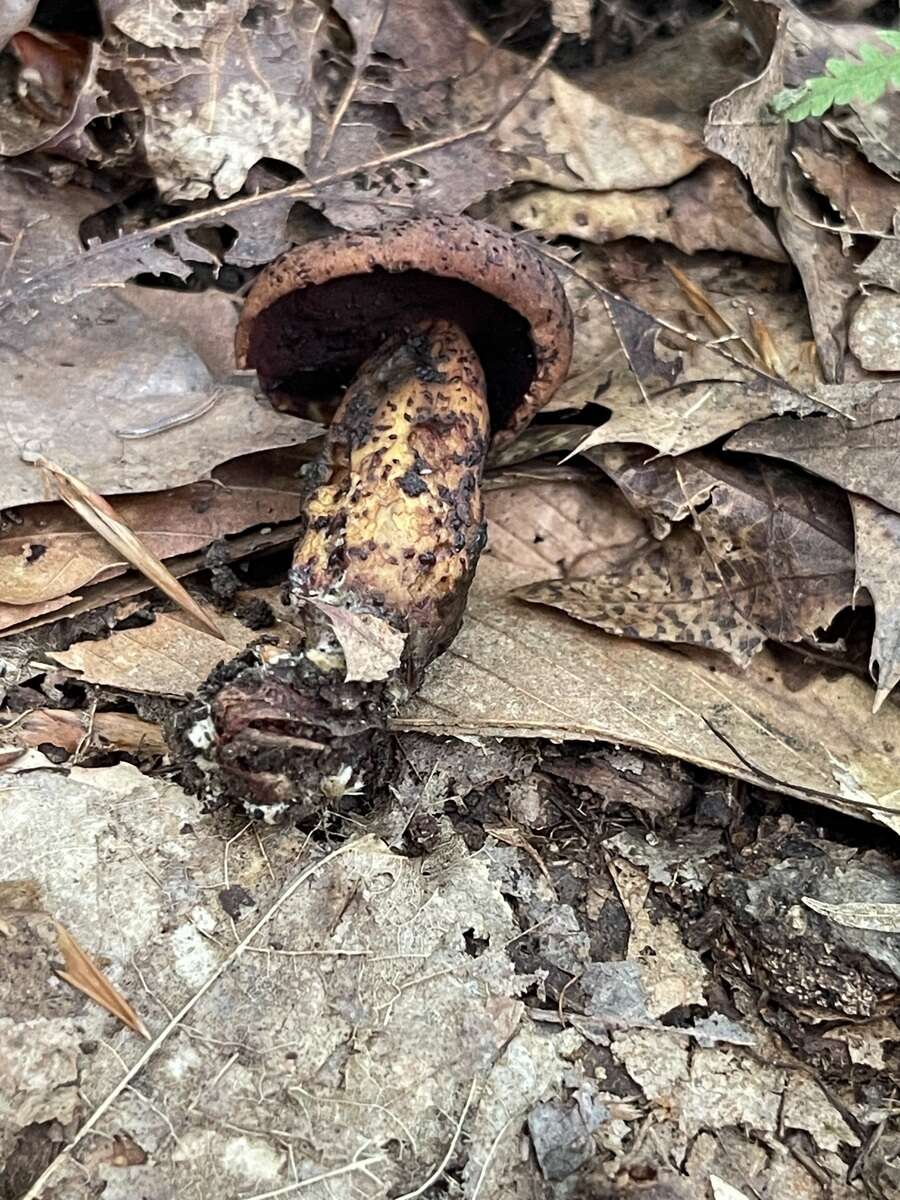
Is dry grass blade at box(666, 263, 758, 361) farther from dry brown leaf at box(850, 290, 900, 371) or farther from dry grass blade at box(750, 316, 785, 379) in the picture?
dry brown leaf at box(850, 290, 900, 371)

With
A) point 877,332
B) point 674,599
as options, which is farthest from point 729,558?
point 877,332

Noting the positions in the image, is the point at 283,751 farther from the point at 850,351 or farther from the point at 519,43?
the point at 519,43

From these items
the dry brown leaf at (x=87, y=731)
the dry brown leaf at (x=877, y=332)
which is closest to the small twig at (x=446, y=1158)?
the dry brown leaf at (x=87, y=731)

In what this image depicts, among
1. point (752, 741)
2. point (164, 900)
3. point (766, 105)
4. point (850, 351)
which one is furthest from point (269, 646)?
point (766, 105)

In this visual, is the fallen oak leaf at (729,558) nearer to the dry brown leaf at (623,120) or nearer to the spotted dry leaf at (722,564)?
the spotted dry leaf at (722,564)

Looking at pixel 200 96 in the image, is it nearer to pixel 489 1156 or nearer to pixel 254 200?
pixel 254 200

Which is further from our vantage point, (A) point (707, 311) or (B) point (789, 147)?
(B) point (789, 147)
